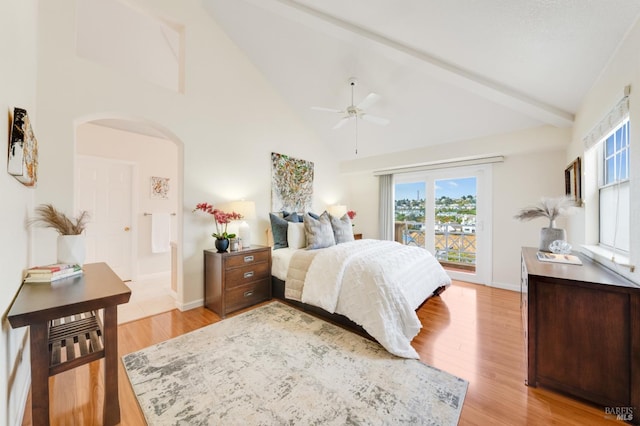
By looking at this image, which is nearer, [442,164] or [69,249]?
[69,249]

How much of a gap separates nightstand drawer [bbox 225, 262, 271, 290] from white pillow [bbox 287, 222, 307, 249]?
46 cm

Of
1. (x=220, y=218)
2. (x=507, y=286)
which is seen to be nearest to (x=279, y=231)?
(x=220, y=218)

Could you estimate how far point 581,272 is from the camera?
1.67 m

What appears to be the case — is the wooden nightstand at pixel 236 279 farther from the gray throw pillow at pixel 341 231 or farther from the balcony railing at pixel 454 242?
the balcony railing at pixel 454 242

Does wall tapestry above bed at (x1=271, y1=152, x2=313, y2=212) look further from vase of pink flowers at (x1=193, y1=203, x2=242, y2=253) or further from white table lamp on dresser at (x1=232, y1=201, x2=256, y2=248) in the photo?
vase of pink flowers at (x1=193, y1=203, x2=242, y2=253)

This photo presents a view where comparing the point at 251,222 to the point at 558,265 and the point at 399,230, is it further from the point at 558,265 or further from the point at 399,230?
the point at 558,265

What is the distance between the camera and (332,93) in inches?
→ 149

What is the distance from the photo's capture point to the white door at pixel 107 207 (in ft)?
12.0

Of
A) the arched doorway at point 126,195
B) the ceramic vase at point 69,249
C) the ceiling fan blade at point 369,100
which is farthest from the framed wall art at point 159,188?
the ceiling fan blade at point 369,100

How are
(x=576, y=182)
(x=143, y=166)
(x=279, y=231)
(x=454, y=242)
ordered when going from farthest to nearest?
(x=454, y=242) < (x=143, y=166) < (x=279, y=231) < (x=576, y=182)

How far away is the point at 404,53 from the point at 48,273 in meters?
3.39

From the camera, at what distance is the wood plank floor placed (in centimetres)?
145

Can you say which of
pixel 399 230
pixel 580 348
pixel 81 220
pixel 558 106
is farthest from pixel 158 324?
pixel 558 106

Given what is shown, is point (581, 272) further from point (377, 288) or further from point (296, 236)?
point (296, 236)
